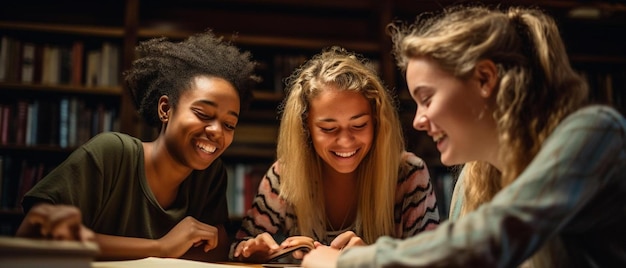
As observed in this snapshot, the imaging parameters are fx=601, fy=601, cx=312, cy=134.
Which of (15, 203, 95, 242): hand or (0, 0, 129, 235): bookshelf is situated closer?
(15, 203, 95, 242): hand

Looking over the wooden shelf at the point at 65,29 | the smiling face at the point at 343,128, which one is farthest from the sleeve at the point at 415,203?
the wooden shelf at the point at 65,29

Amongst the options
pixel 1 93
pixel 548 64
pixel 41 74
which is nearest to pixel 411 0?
pixel 41 74

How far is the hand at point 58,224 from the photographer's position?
2.60ft

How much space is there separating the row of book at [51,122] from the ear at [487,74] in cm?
→ 233

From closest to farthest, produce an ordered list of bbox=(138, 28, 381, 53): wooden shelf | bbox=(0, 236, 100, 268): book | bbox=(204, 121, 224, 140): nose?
bbox=(0, 236, 100, 268): book, bbox=(204, 121, 224, 140): nose, bbox=(138, 28, 381, 53): wooden shelf

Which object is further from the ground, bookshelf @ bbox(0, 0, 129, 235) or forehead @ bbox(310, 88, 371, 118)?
forehead @ bbox(310, 88, 371, 118)

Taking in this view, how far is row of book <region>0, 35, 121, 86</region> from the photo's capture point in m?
2.86

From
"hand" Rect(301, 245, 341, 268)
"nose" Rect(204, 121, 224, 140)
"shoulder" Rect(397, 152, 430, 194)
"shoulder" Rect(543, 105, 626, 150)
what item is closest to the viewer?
"shoulder" Rect(543, 105, 626, 150)

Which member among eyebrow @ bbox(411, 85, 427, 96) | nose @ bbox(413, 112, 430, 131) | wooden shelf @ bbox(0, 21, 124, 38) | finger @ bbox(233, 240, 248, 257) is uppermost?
eyebrow @ bbox(411, 85, 427, 96)

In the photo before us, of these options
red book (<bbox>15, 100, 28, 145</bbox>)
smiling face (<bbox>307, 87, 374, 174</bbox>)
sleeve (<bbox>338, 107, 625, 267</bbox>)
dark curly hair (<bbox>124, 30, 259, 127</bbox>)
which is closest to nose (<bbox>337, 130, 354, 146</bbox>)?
smiling face (<bbox>307, 87, 374, 174</bbox>)

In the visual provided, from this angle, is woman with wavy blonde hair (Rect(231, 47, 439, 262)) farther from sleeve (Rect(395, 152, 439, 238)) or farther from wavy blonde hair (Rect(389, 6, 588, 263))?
wavy blonde hair (Rect(389, 6, 588, 263))

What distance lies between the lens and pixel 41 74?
2.90 metres

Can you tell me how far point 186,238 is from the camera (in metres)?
1.33

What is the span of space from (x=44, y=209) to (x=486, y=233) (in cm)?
60
